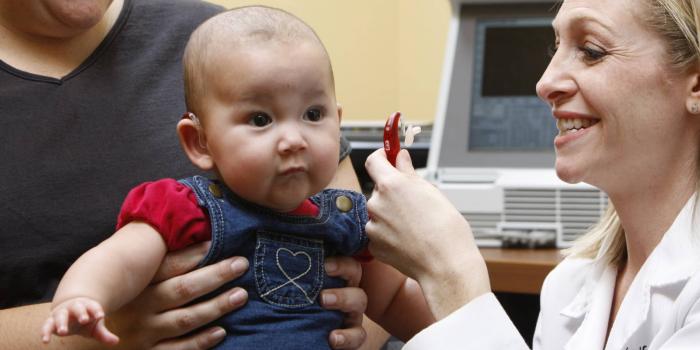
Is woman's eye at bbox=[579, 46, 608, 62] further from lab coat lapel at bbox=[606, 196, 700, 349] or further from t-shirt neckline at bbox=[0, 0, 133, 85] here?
t-shirt neckline at bbox=[0, 0, 133, 85]

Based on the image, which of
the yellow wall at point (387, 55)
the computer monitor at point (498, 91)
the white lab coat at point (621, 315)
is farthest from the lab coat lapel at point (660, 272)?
the yellow wall at point (387, 55)

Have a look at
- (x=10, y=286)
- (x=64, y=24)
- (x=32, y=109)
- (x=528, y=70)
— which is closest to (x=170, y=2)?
(x=64, y=24)

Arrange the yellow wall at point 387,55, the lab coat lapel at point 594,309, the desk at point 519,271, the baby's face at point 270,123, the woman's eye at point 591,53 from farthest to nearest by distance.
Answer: the yellow wall at point 387,55, the desk at point 519,271, the lab coat lapel at point 594,309, the woman's eye at point 591,53, the baby's face at point 270,123

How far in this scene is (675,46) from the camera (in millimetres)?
1233

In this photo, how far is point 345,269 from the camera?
127 centimetres

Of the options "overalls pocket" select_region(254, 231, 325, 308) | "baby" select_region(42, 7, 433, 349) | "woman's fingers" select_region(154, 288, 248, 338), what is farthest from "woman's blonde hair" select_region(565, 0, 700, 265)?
"woman's fingers" select_region(154, 288, 248, 338)

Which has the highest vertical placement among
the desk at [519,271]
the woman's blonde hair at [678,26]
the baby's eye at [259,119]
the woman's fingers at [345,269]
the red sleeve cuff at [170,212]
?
the woman's blonde hair at [678,26]

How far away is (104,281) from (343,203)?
1.32ft

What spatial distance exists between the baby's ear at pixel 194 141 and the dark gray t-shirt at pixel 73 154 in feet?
0.86

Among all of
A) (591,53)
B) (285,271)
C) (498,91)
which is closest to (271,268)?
(285,271)

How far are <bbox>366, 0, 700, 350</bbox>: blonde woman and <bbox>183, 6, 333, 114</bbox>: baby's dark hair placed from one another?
245 millimetres

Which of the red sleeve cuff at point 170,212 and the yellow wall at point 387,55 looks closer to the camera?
the red sleeve cuff at point 170,212

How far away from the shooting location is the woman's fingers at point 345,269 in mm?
1255

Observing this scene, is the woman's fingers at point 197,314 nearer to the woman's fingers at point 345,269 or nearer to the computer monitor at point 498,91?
the woman's fingers at point 345,269
